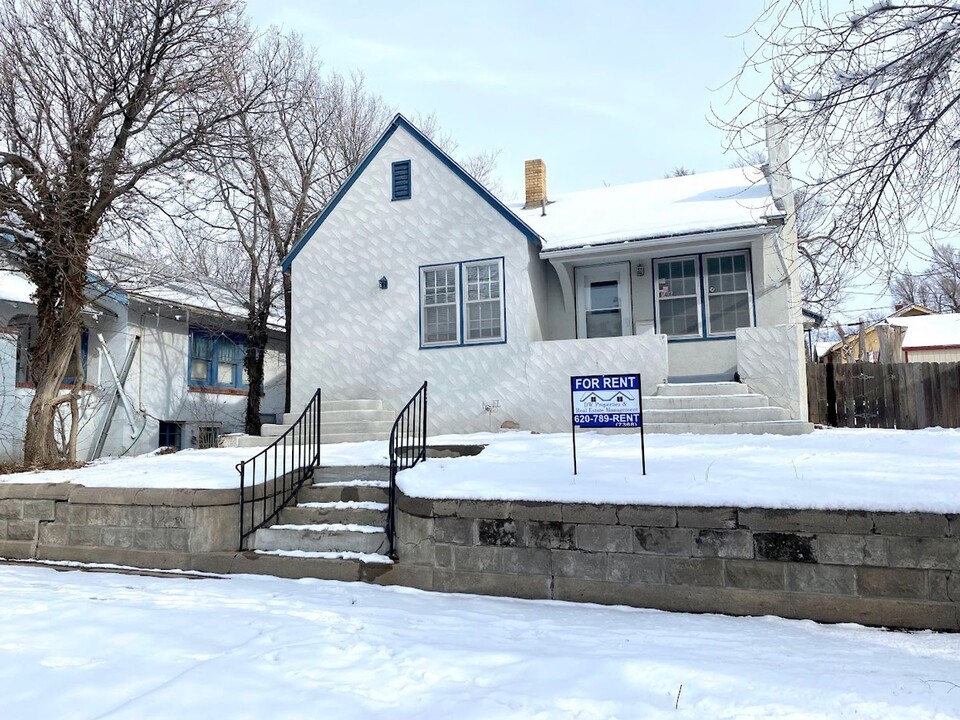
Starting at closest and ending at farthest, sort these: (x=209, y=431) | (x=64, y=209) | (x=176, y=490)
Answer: (x=176, y=490)
(x=64, y=209)
(x=209, y=431)

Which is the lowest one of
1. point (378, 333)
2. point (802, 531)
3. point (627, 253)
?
point (802, 531)

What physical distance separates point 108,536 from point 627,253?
9.35 m

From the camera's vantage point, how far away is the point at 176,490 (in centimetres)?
757

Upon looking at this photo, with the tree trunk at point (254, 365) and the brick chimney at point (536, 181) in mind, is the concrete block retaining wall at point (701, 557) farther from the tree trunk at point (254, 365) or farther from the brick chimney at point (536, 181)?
the tree trunk at point (254, 365)

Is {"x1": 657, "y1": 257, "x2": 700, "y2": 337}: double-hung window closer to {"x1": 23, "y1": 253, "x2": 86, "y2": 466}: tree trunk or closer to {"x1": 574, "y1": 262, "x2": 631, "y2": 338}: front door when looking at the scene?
{"x1": 574, "y1": 262, "x2": 631, "y2": 338}: front door

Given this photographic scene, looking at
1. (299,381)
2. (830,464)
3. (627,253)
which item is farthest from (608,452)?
(299,381)

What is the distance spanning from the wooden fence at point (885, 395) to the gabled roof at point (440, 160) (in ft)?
23.8

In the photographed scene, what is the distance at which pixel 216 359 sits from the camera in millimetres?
19359

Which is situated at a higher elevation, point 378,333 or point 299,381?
point 378,333

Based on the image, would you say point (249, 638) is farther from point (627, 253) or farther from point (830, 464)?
point (627, 253)

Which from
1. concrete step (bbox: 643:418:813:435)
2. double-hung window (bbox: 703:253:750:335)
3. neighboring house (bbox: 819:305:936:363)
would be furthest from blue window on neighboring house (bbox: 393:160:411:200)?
neighboring house (bbox: 819:305:936:363)

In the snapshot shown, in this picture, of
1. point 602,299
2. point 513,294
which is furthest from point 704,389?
point 513,294

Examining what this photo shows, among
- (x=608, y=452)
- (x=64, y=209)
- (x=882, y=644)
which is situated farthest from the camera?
(x=64, y=209)

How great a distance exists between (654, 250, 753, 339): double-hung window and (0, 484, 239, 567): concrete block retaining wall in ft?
28.5
